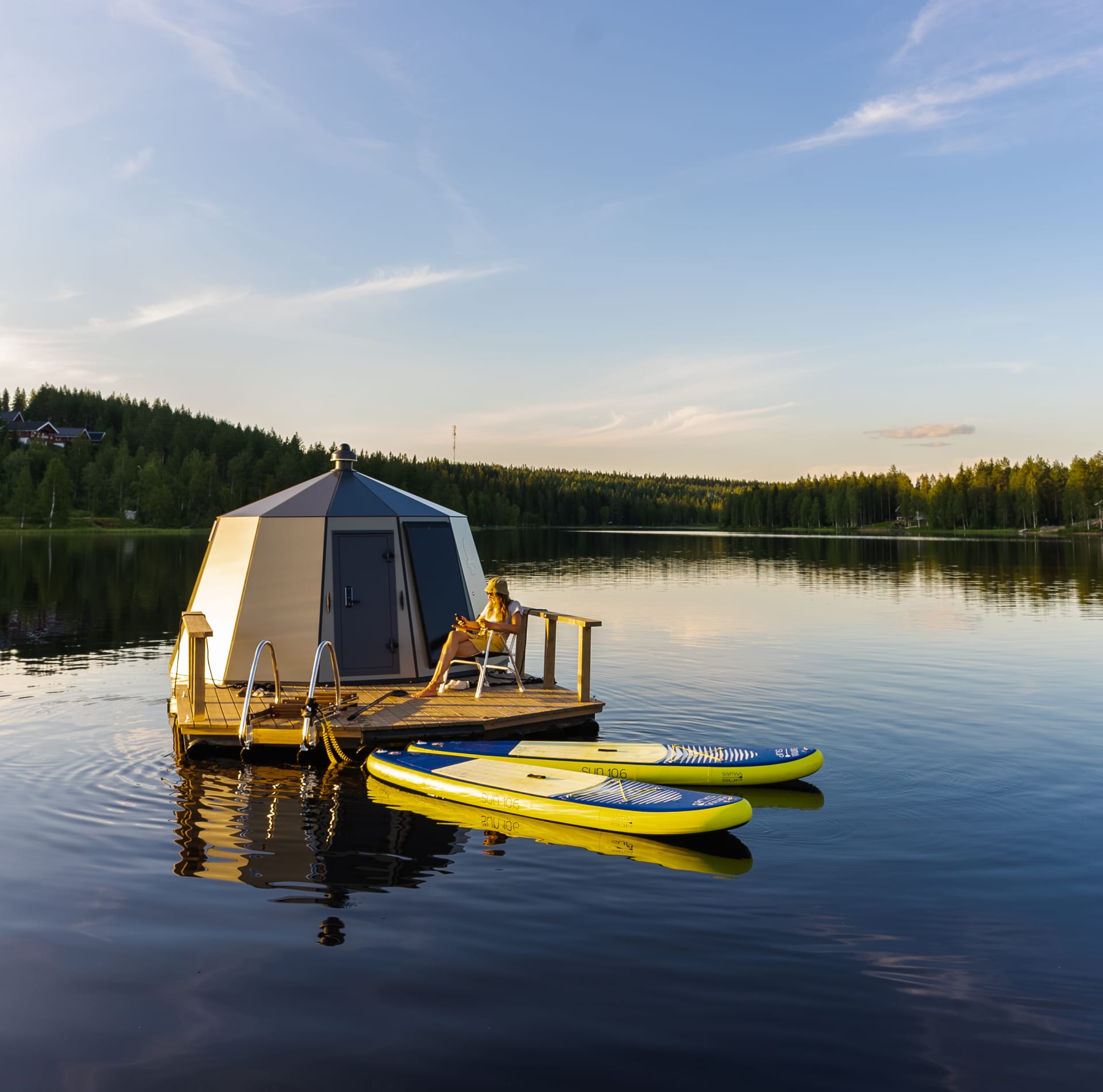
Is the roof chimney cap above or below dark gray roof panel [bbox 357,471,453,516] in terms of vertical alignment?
above

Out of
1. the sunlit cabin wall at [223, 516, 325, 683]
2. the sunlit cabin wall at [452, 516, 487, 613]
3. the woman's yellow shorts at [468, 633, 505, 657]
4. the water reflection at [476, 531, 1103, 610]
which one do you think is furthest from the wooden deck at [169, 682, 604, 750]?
the water reflection at [476, 531, 1103, 610]

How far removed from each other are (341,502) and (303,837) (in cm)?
734

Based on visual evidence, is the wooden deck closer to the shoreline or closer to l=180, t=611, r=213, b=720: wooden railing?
l=180, t=611, r=213, b=720: wooden railing

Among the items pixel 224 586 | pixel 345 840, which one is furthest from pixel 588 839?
pixel 224 586

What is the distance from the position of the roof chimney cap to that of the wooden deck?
4.25 meters

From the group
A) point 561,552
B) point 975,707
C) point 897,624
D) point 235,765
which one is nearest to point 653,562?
point 561,552

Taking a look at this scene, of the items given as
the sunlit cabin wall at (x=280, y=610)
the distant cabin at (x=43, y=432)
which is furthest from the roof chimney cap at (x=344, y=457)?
the distant cabin at (x=43, y=432)

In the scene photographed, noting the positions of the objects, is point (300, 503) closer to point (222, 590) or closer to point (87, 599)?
point (222, 590)

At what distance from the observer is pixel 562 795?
1017cm

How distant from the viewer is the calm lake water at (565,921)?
18.4 ft

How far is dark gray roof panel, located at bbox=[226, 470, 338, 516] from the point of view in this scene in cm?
1548

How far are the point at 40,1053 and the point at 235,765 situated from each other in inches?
283

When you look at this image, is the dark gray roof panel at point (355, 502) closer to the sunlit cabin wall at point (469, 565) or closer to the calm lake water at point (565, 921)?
the sunlit cabin wall at point (469, 565)

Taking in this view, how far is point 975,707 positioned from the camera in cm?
1683
